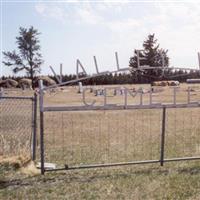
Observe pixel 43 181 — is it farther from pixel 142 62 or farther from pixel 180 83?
pixel 180 83

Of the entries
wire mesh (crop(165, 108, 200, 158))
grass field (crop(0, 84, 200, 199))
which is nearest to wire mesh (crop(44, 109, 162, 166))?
grass field (crop(0, 84, 200, 199))

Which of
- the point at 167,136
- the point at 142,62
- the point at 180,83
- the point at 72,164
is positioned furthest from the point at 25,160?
the point at 167,136

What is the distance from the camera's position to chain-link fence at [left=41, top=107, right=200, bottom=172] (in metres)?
9.40

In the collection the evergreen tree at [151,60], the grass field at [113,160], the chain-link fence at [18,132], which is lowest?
the grass field at [113,160]

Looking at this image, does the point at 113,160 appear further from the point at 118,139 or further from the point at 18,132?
the point at 18,132

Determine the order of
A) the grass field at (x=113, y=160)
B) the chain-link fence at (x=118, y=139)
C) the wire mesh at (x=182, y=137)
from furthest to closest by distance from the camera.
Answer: the wire mesh at (x=182, y=137), the chain-link fence at (x=118, y=139), the grass field at (x=113, y=160)

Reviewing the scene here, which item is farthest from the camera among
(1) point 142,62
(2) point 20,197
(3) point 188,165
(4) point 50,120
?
(4) point 50,120

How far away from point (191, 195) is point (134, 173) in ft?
5.04

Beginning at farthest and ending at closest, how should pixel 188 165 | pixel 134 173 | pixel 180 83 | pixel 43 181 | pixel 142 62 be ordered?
pixel 180 83 → pixel 142 62 → pixel 188 165 → pixel 134 173 → pixel 43 181

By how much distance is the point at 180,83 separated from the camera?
10.5 meters

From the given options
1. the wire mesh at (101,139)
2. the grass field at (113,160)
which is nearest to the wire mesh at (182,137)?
the grass field at (113,160)

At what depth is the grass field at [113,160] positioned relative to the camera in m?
6.74

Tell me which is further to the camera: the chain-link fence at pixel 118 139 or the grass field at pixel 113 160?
the chain-link fence at pixel 118 139

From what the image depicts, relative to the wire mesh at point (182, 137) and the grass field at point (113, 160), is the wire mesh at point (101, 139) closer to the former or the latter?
the grass field at point (113, 160)
